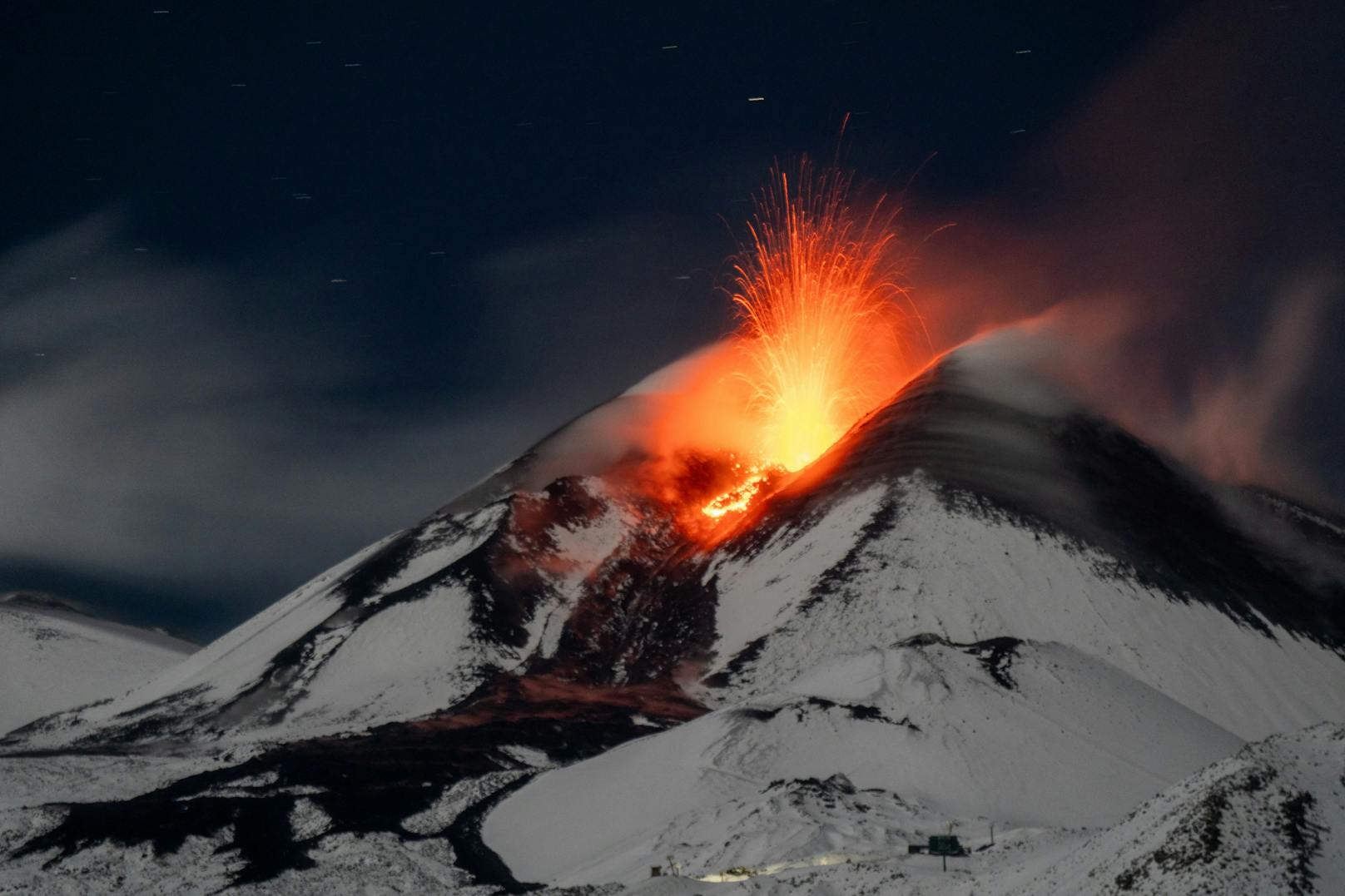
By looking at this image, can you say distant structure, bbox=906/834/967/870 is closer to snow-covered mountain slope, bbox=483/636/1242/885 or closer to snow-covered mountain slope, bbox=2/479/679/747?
snow-covered mountain slope, bbox=483/636/1242/885

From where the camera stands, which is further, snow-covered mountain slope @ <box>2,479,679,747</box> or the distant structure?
snow-covered mountain slope @ <box>2,479,679,747</box>

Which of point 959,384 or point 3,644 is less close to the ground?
point 959,384

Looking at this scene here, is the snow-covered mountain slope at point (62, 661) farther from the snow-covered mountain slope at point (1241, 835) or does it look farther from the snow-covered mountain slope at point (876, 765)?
the snow-covered mountain slope at point (1241, 835)

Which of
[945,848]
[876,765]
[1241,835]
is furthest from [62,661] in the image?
[1241,835]

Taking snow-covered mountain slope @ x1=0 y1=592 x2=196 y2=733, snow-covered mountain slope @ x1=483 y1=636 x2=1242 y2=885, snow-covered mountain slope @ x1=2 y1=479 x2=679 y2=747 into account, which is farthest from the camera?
snow-covered mountain slope @ x1=0 y1=592 x2=196 y2=733

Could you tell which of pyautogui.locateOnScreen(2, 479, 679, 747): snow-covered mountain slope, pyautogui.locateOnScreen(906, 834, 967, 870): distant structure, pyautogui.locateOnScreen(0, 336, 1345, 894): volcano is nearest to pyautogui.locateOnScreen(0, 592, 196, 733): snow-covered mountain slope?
pyautogui.locateOnScreen(2, 479, 679, 747): snow-covered mountain slope

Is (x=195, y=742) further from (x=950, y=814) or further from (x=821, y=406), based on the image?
(x=821, y=406)

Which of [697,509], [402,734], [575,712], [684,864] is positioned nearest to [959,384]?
[697,509]

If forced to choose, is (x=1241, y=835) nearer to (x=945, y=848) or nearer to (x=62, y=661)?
(x=945, y=848)
